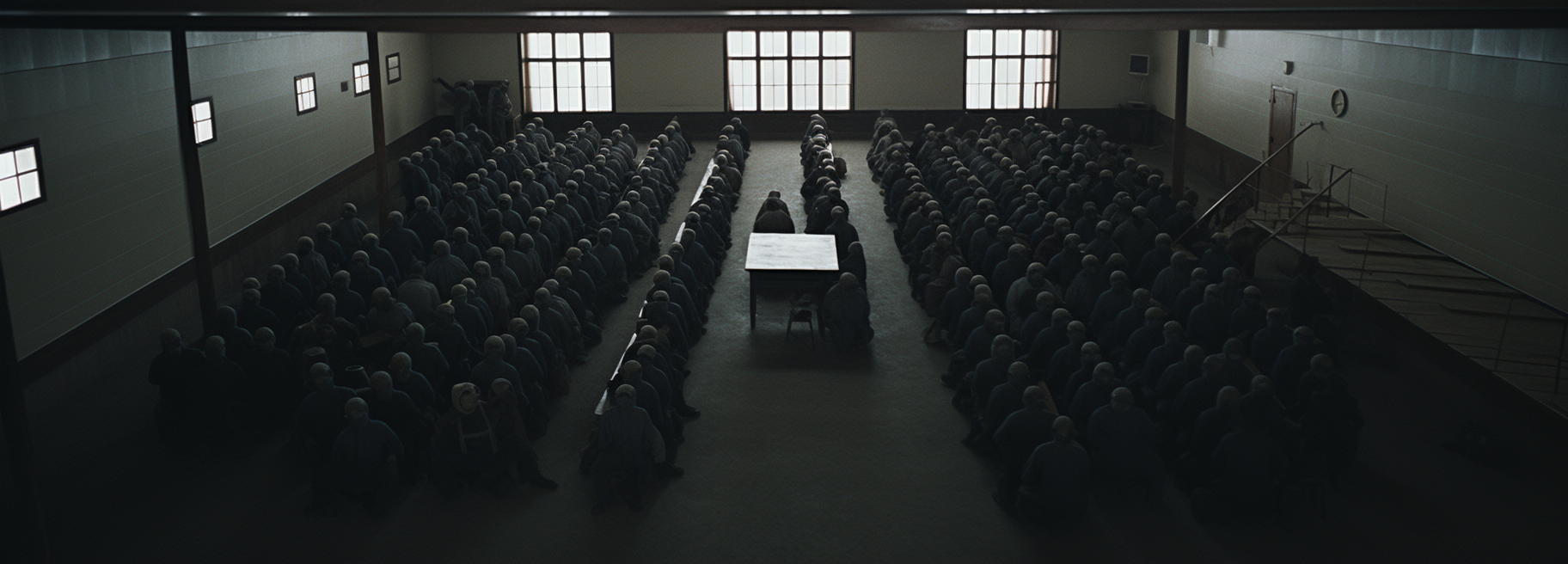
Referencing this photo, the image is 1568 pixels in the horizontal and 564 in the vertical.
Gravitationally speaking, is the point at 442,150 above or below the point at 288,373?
above

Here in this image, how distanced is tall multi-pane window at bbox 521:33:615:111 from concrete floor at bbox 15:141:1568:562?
60.0ft

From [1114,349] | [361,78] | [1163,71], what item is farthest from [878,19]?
[1163,71]

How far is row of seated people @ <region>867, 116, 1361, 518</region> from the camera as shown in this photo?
8.62m

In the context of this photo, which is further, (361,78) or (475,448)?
(361,78)

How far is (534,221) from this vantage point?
14.4 meters

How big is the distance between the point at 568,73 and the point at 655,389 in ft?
66.4

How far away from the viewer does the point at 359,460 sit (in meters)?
8.59

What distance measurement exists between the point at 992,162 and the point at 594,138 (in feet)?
27.3

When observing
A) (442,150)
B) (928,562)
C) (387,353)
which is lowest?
(928,562)

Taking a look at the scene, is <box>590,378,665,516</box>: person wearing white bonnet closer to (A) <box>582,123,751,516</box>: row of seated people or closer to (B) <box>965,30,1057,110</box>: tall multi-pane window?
(A) <box>582,123,751,516</box>: row of seated people

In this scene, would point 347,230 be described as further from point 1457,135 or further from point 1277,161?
point 1277,161

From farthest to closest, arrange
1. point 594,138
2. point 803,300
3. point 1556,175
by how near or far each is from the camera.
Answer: point 594,138 < point 803,300 < point 1556,175

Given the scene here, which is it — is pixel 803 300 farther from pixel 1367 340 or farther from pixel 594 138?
pixel 594 138

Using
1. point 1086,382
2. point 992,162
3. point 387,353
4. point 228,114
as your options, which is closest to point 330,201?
point 228,114
